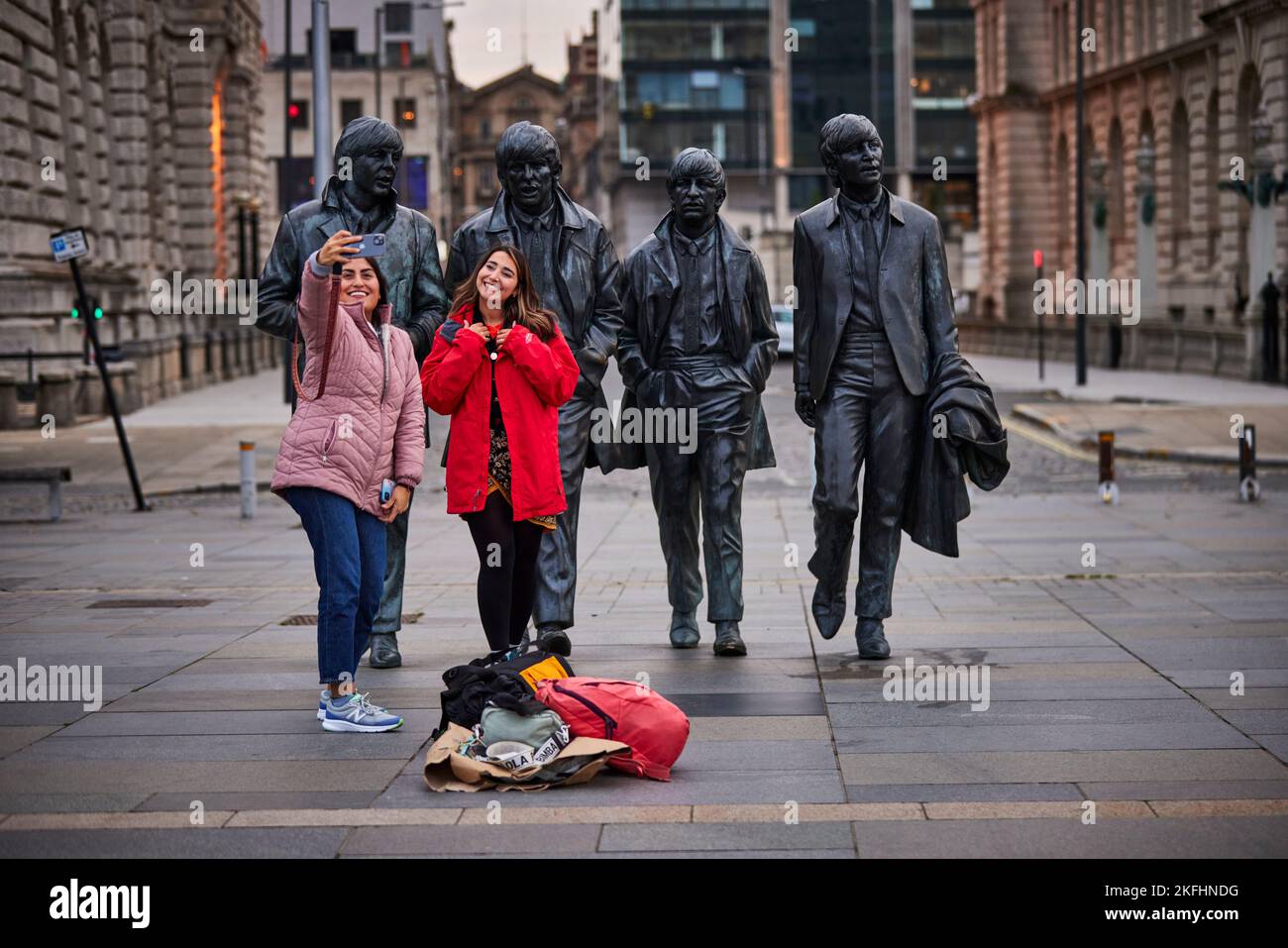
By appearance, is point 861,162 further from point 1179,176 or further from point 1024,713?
point 1179,176

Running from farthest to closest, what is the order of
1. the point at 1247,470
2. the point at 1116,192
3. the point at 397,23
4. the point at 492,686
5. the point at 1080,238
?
the point at 397,23, the point at 1116,192, the point at 1080,238, the point at 1247,470, the point at 492,686

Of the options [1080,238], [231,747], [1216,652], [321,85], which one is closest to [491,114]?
[1080,238]

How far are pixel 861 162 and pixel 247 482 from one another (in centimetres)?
950

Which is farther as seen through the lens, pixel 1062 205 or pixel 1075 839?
pixel 1062 205

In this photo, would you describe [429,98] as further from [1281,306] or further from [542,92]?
[542,92]

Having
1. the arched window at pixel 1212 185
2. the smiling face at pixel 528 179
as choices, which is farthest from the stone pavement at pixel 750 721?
the arched window at pixel 1212 185

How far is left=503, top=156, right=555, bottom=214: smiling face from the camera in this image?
880 centimetres

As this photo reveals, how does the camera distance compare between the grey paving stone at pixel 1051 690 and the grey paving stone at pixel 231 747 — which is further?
the grey paving stone at pixel 1051 690

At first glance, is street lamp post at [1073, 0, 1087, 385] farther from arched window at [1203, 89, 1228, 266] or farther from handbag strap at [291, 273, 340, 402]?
handbag strap at [291, 273, 340, 402]

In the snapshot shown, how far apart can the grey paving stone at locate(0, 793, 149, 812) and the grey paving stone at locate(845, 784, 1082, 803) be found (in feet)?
7.20

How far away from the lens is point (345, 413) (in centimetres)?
736

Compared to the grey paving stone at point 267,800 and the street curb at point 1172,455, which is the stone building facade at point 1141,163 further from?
the grey paving stone at point 267,800

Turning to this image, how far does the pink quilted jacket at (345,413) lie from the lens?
287 inches
